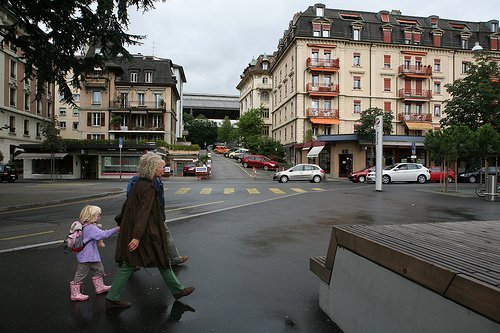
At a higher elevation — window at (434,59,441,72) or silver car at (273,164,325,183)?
window at (434,59,441,72)

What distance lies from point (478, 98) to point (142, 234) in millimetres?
35373

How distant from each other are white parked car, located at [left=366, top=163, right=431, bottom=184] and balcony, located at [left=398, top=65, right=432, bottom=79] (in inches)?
820

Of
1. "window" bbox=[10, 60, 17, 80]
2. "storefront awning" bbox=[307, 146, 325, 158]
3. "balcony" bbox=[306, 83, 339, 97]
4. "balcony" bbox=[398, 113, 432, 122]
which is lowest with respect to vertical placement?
"storefront awning" bbox=[307, 146, 325, 158]

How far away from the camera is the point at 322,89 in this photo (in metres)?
46.8

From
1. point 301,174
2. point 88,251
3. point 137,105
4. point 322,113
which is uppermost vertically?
point 137,105

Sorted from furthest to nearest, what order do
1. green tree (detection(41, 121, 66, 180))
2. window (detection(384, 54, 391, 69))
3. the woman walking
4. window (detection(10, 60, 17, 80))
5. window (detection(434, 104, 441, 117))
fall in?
1. window (detection(434, 104, 441, 117))
2. window (detection(384, 54, 391, 69))
3. window (detection(10, 60, 17, 80))
4. green tree (detection(41, 121, 66, 180))
5. the woman walking

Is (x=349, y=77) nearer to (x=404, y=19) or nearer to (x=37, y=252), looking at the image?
(x=404, y=19)

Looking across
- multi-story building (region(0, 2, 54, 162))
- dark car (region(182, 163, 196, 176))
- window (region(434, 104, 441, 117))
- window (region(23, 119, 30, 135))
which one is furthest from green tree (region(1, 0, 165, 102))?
window (region(434, 104, 441, 117))

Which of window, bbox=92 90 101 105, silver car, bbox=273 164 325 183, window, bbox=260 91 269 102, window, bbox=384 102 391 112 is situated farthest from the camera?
window, bbox=260 91 269 102

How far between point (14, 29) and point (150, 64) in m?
45.8

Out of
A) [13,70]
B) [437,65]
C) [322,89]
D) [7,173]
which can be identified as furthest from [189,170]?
[437,65]

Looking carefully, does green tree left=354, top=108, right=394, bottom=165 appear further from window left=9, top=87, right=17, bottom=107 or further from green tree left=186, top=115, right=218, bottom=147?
green tree left=186, top=115, right=218, bottom=147

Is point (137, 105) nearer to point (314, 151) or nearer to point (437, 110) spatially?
point (314, 151)

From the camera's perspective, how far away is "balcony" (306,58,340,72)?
4603cm
